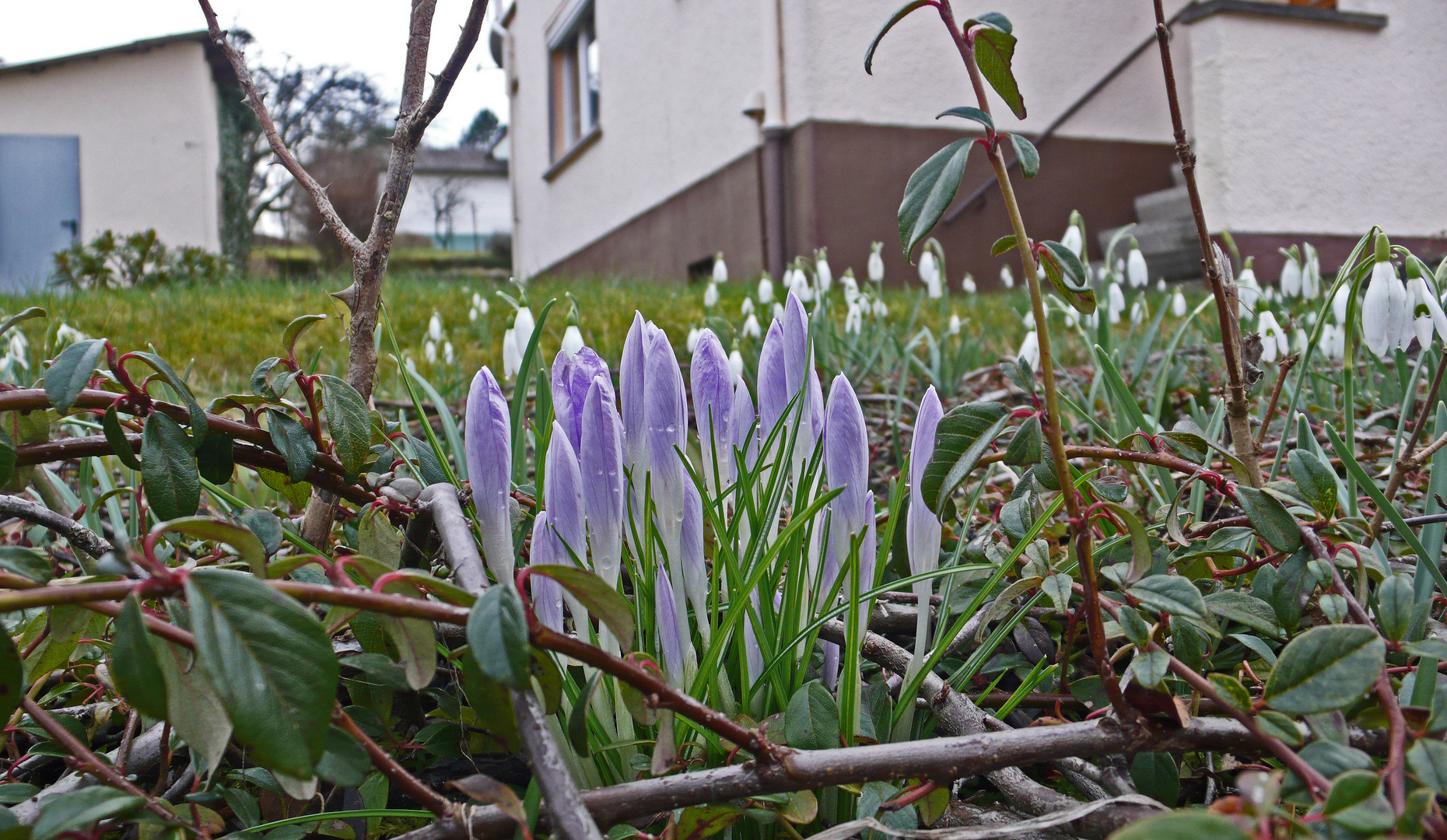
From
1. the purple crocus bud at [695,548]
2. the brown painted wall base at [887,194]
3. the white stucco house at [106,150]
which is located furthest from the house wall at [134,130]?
the purple crocus bud at [695,548]


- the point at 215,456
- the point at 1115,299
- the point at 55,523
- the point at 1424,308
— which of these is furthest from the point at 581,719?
the point at 1115,299

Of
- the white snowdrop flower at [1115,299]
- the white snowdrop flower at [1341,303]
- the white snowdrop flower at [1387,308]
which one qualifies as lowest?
the white snowdrop flower at [1387,308]

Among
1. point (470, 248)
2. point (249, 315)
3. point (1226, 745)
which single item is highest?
point (470, 248)

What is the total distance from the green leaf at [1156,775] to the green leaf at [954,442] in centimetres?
36

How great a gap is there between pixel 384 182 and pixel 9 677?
2.14 ft

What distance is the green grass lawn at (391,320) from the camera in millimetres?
3791

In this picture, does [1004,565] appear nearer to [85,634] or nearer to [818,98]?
[85,634]

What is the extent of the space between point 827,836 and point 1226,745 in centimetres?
34

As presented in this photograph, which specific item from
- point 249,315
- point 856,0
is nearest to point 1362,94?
point 856,0

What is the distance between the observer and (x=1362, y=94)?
24.1 feet

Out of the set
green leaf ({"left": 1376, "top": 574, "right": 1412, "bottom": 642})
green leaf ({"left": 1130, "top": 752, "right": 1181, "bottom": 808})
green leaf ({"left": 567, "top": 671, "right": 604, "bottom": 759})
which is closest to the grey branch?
green leaf ({"left": 567, "top": 671, "right": 604, "bottom": 759})

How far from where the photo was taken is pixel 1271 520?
0.83 meters

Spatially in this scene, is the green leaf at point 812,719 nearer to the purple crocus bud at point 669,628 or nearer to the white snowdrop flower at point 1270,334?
the purple crocus bud at point 669,628

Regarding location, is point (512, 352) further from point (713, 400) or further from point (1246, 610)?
point (1246, 610)
